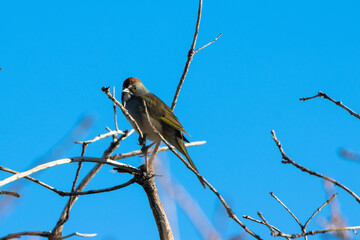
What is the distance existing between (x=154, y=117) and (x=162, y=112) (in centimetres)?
14

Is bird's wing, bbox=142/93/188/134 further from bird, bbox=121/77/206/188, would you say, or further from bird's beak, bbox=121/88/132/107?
bird's beak, bbox=121/88/132/107

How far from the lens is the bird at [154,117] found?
19.7ft

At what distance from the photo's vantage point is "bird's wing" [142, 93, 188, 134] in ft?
20.6

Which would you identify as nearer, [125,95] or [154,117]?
[154,117]

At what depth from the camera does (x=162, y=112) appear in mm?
6477

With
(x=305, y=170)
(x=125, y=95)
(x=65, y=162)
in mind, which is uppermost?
(x=125, y=95)

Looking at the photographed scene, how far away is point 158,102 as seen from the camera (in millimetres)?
6777

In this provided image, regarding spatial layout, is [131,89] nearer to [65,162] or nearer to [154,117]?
[154,117]

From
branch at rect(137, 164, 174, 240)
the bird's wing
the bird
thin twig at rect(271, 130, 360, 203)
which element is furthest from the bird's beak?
thin twig at rect(271, 130, 360, 203)

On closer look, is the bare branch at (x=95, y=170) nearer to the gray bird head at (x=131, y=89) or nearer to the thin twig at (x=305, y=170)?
the thin twig at (x=305, y=170)

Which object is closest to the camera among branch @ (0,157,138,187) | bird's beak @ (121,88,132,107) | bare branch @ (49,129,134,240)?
branch @ (0,157,138,187)

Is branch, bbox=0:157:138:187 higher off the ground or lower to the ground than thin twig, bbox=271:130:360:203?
higher

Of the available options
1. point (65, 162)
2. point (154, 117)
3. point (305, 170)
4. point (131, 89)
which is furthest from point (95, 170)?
point (131, 89)

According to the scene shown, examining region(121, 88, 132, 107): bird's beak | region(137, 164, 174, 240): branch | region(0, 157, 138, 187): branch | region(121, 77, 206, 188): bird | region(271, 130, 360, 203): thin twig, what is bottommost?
region(271, 130, 360, 203): thin twig
